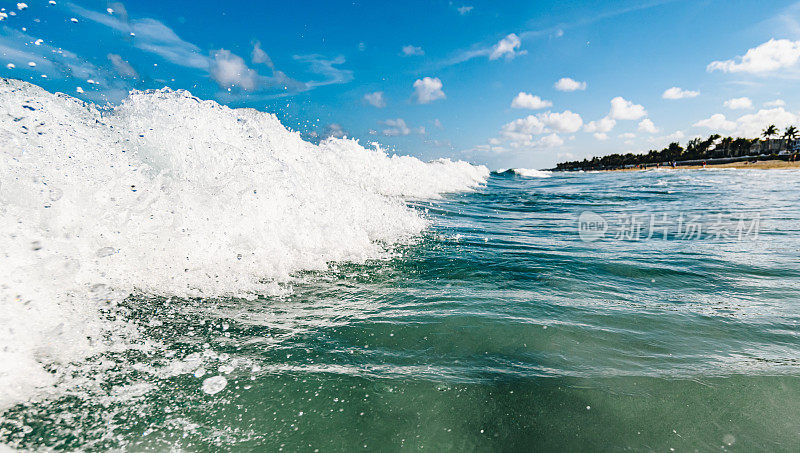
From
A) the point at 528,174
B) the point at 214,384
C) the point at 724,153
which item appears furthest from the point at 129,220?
the point at 724,153

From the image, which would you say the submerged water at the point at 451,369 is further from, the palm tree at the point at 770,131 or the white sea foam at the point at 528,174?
the palm tree at the point at 770,131

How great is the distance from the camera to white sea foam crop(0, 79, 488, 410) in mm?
2654

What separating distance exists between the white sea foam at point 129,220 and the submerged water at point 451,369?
1.16 feet

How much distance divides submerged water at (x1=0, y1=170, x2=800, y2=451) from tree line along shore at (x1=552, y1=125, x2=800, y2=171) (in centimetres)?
7520

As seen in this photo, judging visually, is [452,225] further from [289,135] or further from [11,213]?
[11,213]

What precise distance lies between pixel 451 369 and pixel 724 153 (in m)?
125

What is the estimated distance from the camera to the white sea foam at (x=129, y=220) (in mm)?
2654

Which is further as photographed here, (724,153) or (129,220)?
(724,153)

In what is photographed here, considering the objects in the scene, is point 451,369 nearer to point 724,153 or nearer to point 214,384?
point 214,384

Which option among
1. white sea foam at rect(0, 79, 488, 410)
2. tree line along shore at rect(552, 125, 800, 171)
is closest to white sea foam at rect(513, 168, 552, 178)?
tree line along shore at rect(552, 125, 800, 171)

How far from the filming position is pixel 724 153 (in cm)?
9300

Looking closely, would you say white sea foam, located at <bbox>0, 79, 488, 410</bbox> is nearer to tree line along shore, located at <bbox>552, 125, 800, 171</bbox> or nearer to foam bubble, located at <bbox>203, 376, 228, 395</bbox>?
foam bubble, located at <bbox>203, 376, 228, 395</bbox>

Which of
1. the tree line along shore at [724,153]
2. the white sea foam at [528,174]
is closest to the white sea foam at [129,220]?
the white sea foam at [528,174]

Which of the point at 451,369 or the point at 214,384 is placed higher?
the point at 214,384
